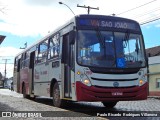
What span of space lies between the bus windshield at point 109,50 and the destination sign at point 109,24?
27 cm

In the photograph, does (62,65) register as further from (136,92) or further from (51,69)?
(136,92)

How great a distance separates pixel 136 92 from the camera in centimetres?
1266

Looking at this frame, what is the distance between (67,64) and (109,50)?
1854mm

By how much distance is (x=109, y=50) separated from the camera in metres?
12.5

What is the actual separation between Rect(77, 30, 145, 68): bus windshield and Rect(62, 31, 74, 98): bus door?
59 centimetres

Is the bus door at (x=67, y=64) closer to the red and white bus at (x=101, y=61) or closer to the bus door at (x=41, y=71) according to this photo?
the red and white bus at (x=101, y=61)

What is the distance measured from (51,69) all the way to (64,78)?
73.0 inches

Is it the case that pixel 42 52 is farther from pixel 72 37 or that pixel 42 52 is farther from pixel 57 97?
pixel 72 37

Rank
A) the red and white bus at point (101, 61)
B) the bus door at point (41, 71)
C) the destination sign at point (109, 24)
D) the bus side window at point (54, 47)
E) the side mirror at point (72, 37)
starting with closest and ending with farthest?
the red and white bus at point (101, 61) < the side mirror at point (72, 37) < the destination sign at point (109, 24) < the bus side window at point (54, 47) < the bus door at point (41, 71)

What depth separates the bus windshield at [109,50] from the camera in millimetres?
12320

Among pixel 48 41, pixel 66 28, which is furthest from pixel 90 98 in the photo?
pixel 48 41

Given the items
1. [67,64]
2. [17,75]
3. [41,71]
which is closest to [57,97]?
[67,64]

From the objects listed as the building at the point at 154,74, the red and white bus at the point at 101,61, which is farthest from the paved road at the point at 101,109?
the building at the point at 154,74

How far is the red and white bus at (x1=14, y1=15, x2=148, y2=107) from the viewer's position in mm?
12180
